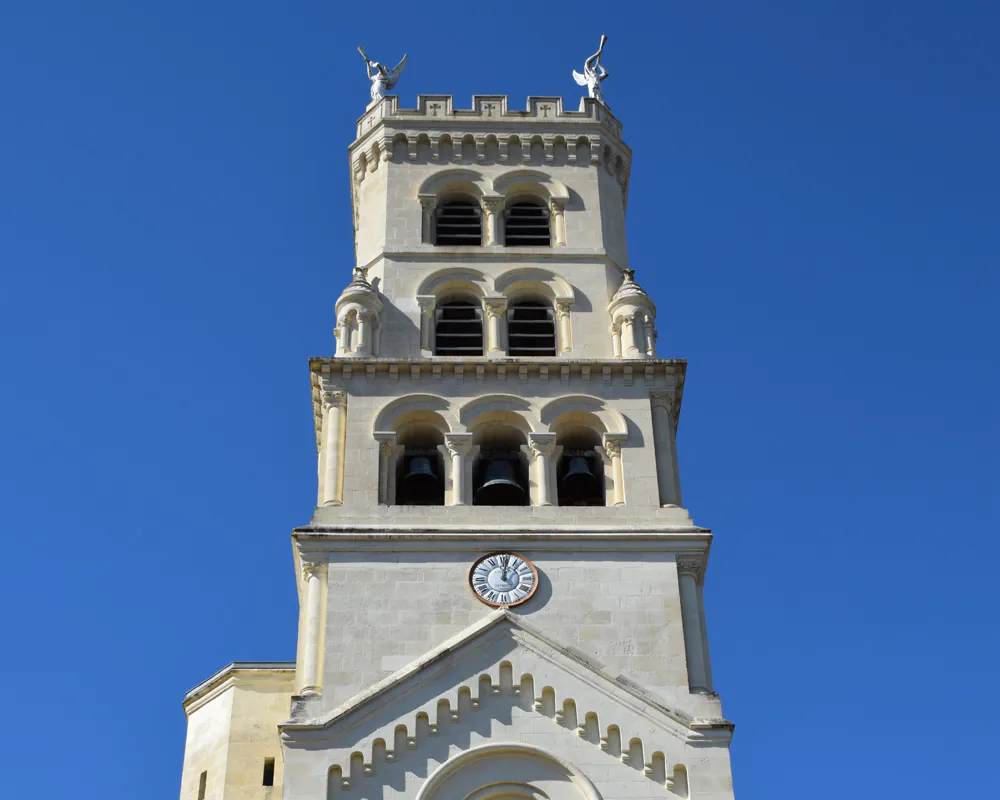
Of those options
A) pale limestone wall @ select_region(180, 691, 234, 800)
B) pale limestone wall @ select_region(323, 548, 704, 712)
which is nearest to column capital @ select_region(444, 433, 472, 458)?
pale limestone wall @ select_region(323, 548, 704, 712)

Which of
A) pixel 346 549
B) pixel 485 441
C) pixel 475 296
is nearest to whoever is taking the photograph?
pixel 346 549

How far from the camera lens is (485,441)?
40156 mm

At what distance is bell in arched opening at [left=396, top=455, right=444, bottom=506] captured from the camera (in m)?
39.3

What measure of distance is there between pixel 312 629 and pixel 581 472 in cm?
650

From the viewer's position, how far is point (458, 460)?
3903 cm

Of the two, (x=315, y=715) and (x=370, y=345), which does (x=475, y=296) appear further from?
(x=315, y=715)

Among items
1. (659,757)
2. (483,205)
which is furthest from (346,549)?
(483,205)

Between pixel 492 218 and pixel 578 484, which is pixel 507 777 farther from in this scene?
pixel 492 218

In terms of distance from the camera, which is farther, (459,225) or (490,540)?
(459,225)

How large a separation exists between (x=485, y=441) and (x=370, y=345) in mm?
3150

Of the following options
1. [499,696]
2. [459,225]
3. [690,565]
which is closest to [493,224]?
[459,225]

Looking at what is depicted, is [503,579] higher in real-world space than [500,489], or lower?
lower

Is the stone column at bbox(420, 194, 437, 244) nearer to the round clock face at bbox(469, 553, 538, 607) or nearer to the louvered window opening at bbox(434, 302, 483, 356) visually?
the louvered window opening at bbox(434, 302, 483, 356)

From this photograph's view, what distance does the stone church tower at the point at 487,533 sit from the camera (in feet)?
112
